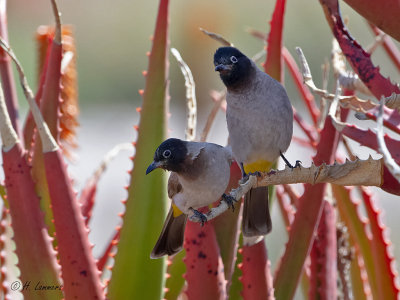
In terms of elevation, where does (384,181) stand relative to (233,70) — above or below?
below

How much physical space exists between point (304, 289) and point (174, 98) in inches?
249

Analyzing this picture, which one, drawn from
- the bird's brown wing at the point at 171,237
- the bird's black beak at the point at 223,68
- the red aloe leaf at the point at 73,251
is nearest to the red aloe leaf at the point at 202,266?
the bird's brown wing at the point at 171,237

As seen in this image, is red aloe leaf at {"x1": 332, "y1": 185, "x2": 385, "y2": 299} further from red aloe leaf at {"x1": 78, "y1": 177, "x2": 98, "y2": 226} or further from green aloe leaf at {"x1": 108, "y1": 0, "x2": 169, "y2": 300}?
red aloe leaf at {"x1": 78, "y1": 177, "x2": 98, "y2": 226}

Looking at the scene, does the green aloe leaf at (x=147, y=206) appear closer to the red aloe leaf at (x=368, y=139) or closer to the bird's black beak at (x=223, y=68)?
the bird's black beak at (x=223, y=68)

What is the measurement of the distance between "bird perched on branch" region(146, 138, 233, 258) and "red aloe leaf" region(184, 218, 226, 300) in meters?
0.03

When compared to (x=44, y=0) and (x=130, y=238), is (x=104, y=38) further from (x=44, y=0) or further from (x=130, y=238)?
(x=130, y=238)

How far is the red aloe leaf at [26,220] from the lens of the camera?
1.24 metres

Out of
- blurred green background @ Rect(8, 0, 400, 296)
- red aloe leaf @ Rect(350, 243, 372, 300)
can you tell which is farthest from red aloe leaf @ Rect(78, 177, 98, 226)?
blurred green background @ Rect(8, 0, 400, 296)

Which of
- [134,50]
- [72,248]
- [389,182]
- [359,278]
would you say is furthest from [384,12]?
[134,50]

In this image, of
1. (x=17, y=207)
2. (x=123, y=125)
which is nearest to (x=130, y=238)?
(x=17, y=207)

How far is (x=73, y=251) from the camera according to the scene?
3.87ft

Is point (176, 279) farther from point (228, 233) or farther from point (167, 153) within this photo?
point (167, 153)

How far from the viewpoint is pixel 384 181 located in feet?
3.05

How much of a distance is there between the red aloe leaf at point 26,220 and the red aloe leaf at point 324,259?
50cm
